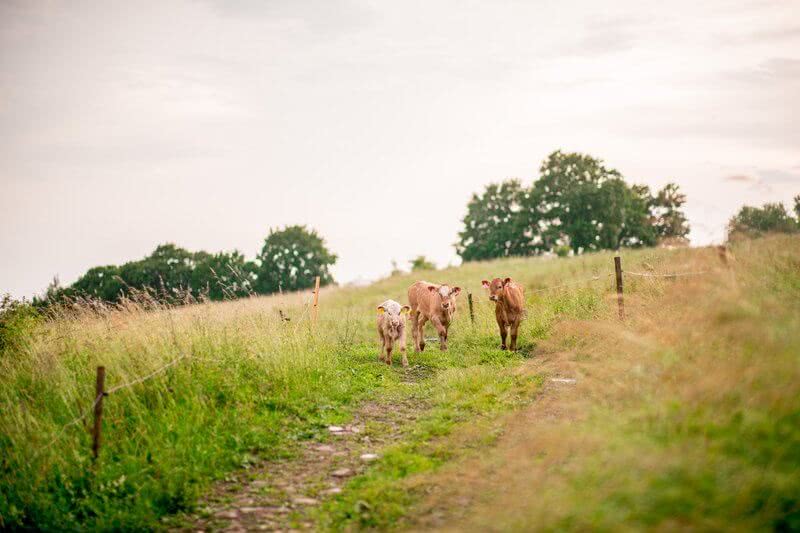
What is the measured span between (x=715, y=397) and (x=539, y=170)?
54.0 meters

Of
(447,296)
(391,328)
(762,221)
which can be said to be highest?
(762,221)

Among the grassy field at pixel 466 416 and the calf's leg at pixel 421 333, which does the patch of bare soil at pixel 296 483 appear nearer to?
the grassy field at pixel 466 416

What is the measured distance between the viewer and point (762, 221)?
11.3 metres

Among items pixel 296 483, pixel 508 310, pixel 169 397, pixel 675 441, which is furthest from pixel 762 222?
pixel 169 397

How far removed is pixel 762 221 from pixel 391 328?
7.85 meters

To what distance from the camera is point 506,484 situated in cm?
573

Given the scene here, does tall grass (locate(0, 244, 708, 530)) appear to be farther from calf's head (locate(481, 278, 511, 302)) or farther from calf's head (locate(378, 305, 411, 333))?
calf's head (locate(481, 278, 511, 302))

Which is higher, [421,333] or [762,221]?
[762,221]

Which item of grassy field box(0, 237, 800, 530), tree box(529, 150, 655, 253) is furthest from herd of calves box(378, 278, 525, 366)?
tree box(529, 150, 655, 253)

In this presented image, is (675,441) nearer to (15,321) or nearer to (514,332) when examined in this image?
(514,332)

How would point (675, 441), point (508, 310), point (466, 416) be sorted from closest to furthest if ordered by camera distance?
point (675, 441) → point (466, 416) → point (508, 310)

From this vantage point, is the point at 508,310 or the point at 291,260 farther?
the point at 291,260

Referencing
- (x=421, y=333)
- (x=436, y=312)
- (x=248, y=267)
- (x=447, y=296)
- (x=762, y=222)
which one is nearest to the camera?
(x=762, y=222)

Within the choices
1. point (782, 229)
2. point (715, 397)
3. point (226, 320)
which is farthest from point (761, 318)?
point (226, 320)
